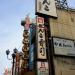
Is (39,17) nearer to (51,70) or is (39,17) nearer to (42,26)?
(42,26)

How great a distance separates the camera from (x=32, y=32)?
24.1 meters

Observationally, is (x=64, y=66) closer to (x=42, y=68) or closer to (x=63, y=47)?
(x=63, y=47)

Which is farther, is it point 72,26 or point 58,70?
point 72,26

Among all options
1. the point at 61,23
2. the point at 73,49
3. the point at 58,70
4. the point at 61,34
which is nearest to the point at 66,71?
the point at 58,70

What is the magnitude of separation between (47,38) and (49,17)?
8.79 feet

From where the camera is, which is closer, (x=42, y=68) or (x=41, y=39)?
(x=42, y=68)

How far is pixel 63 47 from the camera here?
21.5 m

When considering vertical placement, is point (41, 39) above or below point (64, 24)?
below

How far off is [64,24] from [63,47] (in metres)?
3.05

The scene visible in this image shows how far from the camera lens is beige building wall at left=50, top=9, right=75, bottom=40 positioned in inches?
874

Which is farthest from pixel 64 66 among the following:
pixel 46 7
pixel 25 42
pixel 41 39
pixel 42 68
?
pixel 25 42

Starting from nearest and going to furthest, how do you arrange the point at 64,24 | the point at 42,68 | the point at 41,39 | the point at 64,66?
the point at 42,68 → the point at 64,66 → the point at 41,39 → the point at 64,24

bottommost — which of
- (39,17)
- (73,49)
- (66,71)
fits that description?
(66,71)

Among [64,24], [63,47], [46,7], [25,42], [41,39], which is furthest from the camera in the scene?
[25,42]
